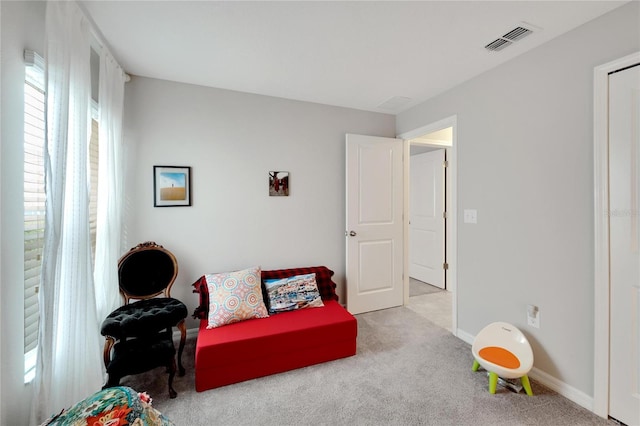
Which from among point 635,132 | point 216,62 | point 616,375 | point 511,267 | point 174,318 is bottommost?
point 616,375

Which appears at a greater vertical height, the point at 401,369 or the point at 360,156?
the point at 360,156

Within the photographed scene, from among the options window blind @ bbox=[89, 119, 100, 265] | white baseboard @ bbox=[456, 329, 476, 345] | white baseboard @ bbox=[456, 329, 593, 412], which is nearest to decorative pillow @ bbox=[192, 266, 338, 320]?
window blind @ bbox=[89, 119, 100, 265]

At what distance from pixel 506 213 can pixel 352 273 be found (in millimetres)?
1639

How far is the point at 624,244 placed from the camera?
155 cm

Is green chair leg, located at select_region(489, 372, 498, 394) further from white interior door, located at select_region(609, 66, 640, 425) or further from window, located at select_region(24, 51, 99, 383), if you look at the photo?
window, located at select_region(24, 51, 99, 383)

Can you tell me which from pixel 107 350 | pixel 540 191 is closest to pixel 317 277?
pixel 107 350

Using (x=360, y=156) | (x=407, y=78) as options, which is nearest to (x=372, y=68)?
(x=407, y=78)

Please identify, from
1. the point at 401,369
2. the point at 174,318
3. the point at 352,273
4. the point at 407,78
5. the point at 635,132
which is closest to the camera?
the point at 635,132

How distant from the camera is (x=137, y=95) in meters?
2.42

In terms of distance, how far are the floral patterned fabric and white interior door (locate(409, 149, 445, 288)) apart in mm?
3995

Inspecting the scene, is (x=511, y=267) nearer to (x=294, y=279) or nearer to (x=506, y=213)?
(x=506, y=213)

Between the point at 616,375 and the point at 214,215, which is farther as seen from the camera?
the point at 214,215

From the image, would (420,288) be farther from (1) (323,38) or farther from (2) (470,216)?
(1) (323,38)

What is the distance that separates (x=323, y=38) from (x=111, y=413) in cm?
225
